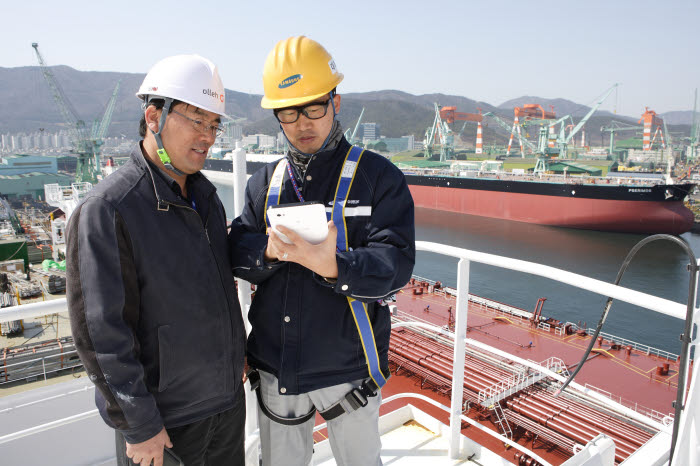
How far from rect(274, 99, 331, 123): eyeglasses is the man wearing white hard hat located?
0.50ft

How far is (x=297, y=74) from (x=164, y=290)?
1.85ft

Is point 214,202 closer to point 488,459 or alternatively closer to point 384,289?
point 384,289

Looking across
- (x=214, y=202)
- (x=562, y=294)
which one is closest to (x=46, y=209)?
(x=562, y=294)

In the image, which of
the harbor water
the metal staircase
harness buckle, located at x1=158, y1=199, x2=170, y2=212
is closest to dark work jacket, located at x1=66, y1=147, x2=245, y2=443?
harness buckle, located at x1=158, y1=199, x2=170, y2=212

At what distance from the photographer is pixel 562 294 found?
12.8 meters

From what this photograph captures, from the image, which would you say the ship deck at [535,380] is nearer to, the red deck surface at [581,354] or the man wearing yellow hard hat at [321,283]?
the red deck surface at [581,354]

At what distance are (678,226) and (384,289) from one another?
2311 centimetres

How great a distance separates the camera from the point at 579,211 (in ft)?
65.2

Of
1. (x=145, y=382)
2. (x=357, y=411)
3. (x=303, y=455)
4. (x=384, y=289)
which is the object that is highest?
(x=384, y=289)

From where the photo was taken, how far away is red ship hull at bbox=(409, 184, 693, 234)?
18844 mm

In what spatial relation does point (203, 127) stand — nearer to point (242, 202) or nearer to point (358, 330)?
point (242, 202)

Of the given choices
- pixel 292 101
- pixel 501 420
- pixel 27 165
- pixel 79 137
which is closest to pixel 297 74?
pixel 292 101

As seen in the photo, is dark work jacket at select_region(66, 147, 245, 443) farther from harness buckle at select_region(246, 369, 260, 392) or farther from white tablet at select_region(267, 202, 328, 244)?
white tablet at select_region(267, 202, 328, 244)

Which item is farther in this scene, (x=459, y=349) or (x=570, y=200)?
(x=570, y=200)
